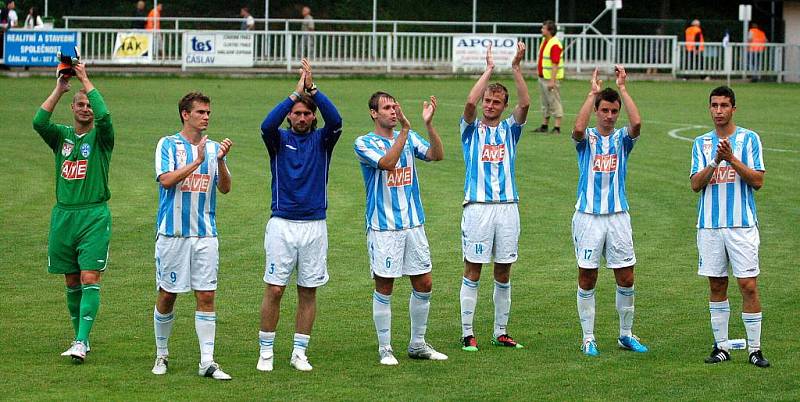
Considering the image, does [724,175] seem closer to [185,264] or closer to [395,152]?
[395,152]

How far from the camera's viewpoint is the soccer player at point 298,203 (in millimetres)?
9570

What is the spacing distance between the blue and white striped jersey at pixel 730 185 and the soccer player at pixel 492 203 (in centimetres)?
150

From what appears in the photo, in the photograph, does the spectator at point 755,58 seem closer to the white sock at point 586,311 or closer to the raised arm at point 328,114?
the white sock at point 586,311

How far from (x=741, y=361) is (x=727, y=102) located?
6.55 feet

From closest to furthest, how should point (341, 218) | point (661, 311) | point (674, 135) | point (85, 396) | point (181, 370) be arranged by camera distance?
point (85, 396) → point (181, 370) → point (661, 311) → point (341, 218) → point (674, 135)

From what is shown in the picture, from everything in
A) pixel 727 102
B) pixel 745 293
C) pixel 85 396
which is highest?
pixel 727 102

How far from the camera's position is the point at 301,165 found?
9578 millimetres

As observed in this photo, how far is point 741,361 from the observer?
33.0 feet

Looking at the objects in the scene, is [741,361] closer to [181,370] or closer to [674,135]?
[181,370]

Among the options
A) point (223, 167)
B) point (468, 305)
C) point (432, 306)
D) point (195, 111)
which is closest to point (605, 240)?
point (468, 305)

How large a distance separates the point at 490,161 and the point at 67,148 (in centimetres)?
333

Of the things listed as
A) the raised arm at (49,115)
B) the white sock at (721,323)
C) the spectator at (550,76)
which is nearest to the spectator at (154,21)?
the spectator at (550,76)

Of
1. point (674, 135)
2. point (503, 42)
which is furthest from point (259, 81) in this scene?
point (674, 135)

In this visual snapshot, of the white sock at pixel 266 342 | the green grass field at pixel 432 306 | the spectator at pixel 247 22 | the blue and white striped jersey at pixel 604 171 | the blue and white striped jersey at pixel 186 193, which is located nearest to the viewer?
the green grass field at pixel 432 306
